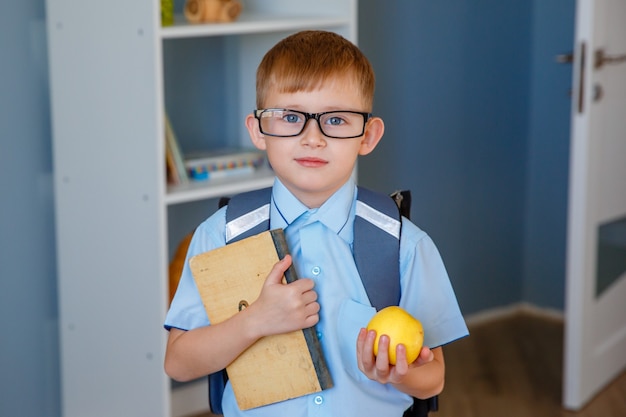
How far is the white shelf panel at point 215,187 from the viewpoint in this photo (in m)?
2.49

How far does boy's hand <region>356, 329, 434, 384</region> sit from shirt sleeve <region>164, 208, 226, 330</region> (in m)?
0.26

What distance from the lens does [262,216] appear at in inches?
56.4

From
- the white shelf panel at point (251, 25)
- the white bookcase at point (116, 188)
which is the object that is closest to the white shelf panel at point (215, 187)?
the white bookcase at point (116, 188)

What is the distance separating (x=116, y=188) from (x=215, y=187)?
0.82 ft

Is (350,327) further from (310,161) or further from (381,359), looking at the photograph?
(310,161)

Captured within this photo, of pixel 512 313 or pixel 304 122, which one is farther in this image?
pixel 512 313

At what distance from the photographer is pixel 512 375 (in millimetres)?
3396

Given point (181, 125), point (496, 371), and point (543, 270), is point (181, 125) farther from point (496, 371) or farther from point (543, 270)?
point (543, 270)

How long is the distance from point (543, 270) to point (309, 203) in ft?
8.96

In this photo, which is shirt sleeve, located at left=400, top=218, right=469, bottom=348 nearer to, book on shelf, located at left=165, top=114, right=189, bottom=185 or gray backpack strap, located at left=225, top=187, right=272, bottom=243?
gray backpack strap, located at left=225, top=187, right=272, bottom=243

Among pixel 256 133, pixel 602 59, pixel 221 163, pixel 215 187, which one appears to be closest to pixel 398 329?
pixel 256 133

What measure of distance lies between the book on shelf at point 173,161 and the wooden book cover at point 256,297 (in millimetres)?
1220

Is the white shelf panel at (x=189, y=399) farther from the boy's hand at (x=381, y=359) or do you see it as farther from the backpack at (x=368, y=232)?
the boy's hand at (x=381, y=359)

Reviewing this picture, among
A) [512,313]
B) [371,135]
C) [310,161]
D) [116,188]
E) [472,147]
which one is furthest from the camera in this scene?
[512,313]
